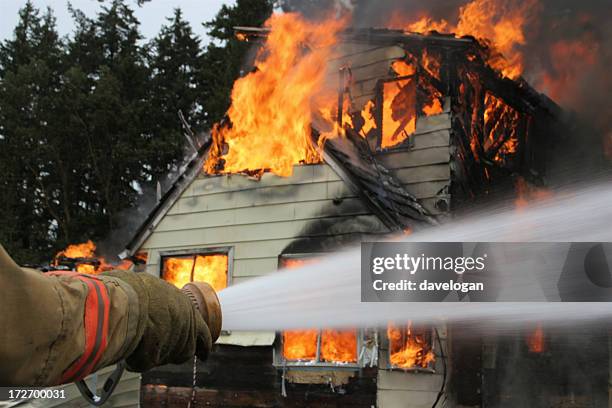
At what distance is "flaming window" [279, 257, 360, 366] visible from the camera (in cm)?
919

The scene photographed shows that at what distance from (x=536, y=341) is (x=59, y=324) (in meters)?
12.4

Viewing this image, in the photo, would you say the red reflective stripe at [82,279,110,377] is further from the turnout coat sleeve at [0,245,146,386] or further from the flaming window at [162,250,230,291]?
the flaming window at [162,250,230,291]

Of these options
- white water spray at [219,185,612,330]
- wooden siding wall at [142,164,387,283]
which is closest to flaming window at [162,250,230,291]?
wooden siding wall at [142,164,387,283]

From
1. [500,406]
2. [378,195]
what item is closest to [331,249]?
[378,195]

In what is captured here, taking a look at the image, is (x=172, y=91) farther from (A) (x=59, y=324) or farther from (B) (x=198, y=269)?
(A) (x=59, y=324)

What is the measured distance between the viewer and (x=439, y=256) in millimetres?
7582

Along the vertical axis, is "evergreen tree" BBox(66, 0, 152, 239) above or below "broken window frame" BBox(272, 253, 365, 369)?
above

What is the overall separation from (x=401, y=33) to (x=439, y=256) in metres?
5.00

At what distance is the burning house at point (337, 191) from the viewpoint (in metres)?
8.95

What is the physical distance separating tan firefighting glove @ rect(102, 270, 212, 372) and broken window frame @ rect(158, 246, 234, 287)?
311 inches

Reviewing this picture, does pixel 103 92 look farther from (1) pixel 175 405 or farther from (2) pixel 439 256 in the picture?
(2) pixel 439 256

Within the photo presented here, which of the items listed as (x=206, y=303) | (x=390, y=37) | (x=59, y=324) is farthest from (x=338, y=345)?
(x=59, y=324)

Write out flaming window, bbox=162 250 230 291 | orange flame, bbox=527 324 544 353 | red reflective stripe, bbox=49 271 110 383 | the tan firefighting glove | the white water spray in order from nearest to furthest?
red reflective stripe, bbox=49 271 110 383, the tan firefighting glove, the white water spray, flaming window, bbox=162 250 230 291, orange flame, bbox=527 324 544 353

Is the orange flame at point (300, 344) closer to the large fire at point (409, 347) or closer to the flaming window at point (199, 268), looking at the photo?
the large fire at point (409, 347)
